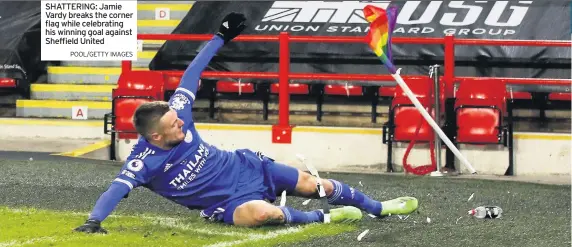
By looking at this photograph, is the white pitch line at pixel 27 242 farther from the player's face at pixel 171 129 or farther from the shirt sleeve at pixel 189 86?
the shirt sleeve at pixel 189 86

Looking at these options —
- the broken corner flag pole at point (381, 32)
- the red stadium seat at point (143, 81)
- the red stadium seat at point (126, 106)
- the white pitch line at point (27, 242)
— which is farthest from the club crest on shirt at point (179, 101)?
the red stadium seat at point (143, 81)

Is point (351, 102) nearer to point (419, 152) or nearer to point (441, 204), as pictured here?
point (419, 152)

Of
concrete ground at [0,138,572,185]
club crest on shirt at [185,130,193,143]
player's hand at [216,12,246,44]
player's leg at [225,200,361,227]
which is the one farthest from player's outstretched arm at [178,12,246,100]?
concrete ground at [0,138,572,185]

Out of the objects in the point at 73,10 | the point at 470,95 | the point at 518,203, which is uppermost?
the point at 73,10

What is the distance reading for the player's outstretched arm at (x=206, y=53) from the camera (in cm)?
873

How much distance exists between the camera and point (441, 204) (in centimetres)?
1014

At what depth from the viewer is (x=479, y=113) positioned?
13.3 metres

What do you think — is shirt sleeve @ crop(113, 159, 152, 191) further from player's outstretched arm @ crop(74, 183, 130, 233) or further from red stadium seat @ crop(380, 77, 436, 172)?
red stadium seat @ crop(380, 77, 436, 172)

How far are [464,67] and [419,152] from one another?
8.89 feet

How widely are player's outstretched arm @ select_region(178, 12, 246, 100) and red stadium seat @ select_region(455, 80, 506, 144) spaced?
192 inches

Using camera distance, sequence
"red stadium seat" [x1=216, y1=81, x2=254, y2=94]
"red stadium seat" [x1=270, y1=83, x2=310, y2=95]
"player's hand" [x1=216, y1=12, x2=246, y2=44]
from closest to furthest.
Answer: "player's hand" [x1=216, y1=12, x2=246, y2=44] → "red stadium seat" [x1=270, y1=83, x2=310, y2=95] → "red stadium seat" [x1=216, y1=81, x2=254, y2=94]

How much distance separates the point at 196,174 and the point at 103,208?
74 cm

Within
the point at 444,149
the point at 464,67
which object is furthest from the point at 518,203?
the point at 464,67

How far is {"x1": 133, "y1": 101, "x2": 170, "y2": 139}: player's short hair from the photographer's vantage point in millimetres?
8117
